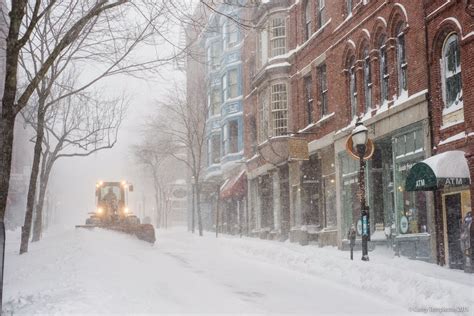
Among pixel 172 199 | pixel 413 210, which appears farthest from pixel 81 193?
pixel 413 210

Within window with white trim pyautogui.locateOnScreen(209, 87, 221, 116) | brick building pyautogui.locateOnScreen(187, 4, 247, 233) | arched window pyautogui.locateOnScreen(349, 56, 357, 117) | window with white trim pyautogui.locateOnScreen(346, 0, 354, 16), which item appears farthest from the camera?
window with white trim pyautogui.locateOnScreen(209, 87, 221, 116)

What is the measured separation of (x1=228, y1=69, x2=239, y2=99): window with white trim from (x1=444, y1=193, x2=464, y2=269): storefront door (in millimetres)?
24438

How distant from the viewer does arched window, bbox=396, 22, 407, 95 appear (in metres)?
18.0

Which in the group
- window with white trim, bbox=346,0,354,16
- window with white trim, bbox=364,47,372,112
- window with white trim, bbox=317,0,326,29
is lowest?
window with white trim, bbox=364,47,372,112

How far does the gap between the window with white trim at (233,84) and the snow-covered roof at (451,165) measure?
24.9m

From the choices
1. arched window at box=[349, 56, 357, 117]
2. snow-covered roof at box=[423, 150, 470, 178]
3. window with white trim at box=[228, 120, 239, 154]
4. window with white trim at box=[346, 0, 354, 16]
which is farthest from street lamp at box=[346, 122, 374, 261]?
window with white trim at box=[228, 120, 239, 154]

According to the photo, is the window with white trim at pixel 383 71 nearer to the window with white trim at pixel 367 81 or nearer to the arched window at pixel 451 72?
the window with white trim at pixel 367 81

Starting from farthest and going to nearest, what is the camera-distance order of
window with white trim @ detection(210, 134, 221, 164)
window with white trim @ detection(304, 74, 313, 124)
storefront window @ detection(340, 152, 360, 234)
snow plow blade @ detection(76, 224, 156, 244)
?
window with white trim @ detection(210, 134, 221, 164) < window with white trim @ detection(304, 74, 313, 124) < snow plow blade @ detection(76, 224, 156, 244) < storefront window @ detection(340, 152, 360, 234)

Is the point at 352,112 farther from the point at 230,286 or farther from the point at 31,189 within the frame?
the point at 31,189

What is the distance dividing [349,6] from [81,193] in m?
145

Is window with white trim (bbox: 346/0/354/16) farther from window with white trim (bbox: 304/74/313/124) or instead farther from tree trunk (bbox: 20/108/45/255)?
tree trunk (bbox: 20/108/45/255)

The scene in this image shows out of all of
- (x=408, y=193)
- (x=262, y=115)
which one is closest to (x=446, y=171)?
(x=408, y=193)

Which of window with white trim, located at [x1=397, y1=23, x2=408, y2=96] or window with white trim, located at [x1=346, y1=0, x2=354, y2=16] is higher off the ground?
window with white trim, located at [x1=346, y1=0, x2=354, y2=16]

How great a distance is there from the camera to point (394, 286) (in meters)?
10.5
